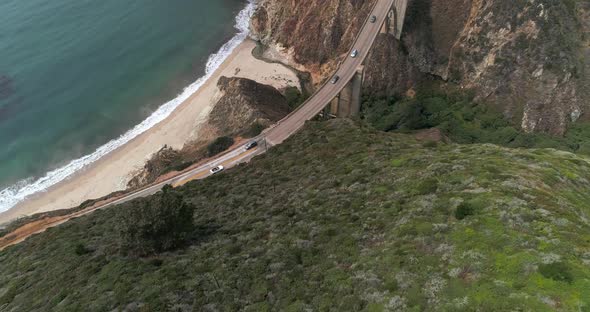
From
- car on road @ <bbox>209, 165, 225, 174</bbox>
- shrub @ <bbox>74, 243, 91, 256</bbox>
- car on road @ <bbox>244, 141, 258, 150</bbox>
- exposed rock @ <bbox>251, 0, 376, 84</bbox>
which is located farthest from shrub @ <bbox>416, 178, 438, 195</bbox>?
exposed rock @ <bbox>251, 0, 376, 84</bbox>

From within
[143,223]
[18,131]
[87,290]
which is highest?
[18,131]

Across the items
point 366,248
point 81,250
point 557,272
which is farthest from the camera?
point 81,250

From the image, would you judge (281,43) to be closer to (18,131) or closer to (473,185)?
(18,131)

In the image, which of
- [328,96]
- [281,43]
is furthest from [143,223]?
[281,43]

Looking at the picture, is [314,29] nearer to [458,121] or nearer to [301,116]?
[301,116]

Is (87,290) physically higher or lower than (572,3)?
lower

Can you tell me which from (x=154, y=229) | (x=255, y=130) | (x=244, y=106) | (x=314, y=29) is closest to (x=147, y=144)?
(x=244, y=106)

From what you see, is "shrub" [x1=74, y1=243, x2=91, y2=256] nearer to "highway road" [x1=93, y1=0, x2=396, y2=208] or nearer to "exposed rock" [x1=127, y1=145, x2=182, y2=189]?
"highway road" [x1=93, y1=0, x2=396, y2=208]
